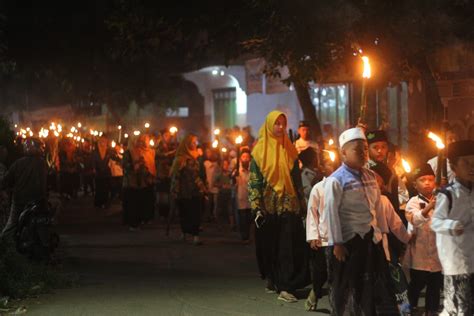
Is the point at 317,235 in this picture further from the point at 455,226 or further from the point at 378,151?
the point at 455,226

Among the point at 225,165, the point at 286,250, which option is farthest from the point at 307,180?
the point at 225,165

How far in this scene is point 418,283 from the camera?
367 inches

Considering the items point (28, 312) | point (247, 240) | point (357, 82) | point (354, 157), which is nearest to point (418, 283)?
point (354, 157)

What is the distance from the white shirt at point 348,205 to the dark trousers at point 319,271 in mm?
2089

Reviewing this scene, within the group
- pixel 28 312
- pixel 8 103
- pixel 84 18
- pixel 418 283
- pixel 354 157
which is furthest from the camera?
pixel 8 103

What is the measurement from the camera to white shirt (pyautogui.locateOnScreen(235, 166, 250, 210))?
16828 mm

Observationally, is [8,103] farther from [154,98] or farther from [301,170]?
[301,170]

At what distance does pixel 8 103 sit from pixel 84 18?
117ft

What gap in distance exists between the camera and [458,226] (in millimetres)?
7777

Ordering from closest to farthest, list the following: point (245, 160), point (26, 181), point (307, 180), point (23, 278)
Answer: point (307, 180)
point (23, 278)
point (26, 181)
point (245, 160)

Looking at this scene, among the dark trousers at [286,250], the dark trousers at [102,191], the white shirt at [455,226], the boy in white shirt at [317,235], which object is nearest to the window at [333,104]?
the dark trousers at [102,191]

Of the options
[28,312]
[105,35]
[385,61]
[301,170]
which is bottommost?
[28,312]

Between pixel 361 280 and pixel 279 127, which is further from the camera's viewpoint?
pixel 279 127

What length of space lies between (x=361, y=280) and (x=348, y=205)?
652 mm
